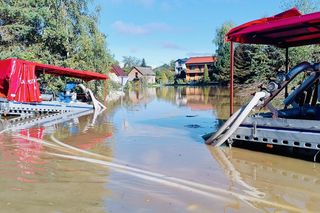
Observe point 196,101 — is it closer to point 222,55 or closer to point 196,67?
point 222,55

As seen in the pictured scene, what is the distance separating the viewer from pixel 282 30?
8594 mm

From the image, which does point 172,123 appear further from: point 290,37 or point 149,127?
point 290,37

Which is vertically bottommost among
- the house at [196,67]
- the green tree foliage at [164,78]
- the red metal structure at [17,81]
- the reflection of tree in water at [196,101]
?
the reflection of tree in water at [196,101]

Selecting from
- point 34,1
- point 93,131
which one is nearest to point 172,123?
point 93,131

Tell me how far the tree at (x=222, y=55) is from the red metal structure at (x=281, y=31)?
5071 centimetres

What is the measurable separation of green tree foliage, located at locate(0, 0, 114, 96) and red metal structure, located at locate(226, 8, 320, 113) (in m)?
15.0

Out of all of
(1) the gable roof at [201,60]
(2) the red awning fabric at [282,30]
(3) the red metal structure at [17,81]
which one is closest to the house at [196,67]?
(1) the gable roof at [201,60]

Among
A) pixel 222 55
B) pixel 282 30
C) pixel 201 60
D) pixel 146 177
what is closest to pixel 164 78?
pixel 201 60

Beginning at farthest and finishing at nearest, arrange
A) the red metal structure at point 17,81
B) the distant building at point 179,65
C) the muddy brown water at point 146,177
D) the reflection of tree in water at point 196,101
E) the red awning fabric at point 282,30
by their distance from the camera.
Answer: the distant building at point 179,65, the reflection of tree in water at point 196,101, the red metal structure at point 17,81, the red awning fabric at point 282,30, the muddy brown water at point 146,177

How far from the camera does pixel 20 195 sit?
4883 mm

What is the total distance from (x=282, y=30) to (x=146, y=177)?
17.0 feet

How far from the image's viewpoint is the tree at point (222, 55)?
202 ft

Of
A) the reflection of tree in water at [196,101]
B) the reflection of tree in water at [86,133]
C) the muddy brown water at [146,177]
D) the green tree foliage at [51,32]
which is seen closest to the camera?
the muddy brown water at [146,177]

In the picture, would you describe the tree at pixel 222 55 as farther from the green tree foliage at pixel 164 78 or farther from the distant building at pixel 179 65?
the distant building at pixel 179 65
